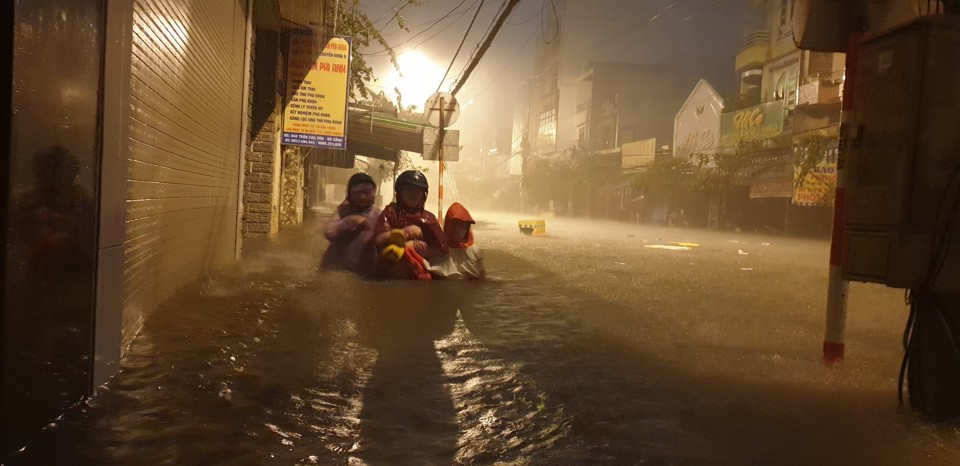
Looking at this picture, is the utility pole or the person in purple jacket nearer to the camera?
the utility pole

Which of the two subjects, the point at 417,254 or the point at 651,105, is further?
the point at 651,105

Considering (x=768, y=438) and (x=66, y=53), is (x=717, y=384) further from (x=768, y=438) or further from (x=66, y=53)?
(x=66, y=53)

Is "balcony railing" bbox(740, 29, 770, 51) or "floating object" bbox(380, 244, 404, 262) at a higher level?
"balcony railing" bbox(740, 29, 770, 51)

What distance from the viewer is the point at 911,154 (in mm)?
2717

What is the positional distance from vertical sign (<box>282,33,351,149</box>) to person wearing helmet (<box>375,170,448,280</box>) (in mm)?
4258

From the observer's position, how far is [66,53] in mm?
2402

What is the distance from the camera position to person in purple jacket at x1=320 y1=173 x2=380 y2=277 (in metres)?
7.55

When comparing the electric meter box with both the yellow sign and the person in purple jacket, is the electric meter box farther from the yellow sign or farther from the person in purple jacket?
the yellow sign

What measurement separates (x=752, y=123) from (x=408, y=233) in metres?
25.2

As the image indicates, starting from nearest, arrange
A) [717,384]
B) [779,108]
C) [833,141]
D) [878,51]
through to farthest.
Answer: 1. [878,51]
2. [717,384]
3. [833,141]
4. [779,108]

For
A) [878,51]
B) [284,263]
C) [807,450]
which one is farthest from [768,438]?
[284,263]

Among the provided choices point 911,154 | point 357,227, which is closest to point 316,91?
point 357,227

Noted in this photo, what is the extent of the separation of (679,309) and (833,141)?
65.0 ft

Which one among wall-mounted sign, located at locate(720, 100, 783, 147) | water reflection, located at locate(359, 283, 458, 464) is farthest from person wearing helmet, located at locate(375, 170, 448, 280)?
wall-mounted sign, located at locate(720, 100, 783, 147)
